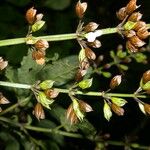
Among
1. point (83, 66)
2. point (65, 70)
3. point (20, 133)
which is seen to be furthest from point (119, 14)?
point (20, 133)

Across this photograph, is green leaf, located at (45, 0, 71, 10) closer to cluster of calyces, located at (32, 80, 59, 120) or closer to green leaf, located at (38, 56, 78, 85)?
green leaf, located at (38, 56, 78, 85)

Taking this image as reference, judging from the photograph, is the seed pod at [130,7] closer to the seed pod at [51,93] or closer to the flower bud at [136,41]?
the flower bud at [136,41]

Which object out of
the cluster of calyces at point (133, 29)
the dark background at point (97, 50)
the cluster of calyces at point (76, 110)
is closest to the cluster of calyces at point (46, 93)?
the cluster of calyces at point (76, 110)

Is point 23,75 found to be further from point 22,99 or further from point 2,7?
point 2,7

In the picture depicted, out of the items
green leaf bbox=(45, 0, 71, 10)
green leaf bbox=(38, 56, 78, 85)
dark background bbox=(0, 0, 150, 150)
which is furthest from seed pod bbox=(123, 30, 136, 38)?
green leaf bbox=(45, 0, 71, 10)

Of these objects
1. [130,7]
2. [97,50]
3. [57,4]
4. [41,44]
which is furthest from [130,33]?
[97,50]

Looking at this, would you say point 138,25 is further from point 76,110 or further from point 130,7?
point 76,110

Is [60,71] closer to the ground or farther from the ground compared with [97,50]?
closer to the ground
